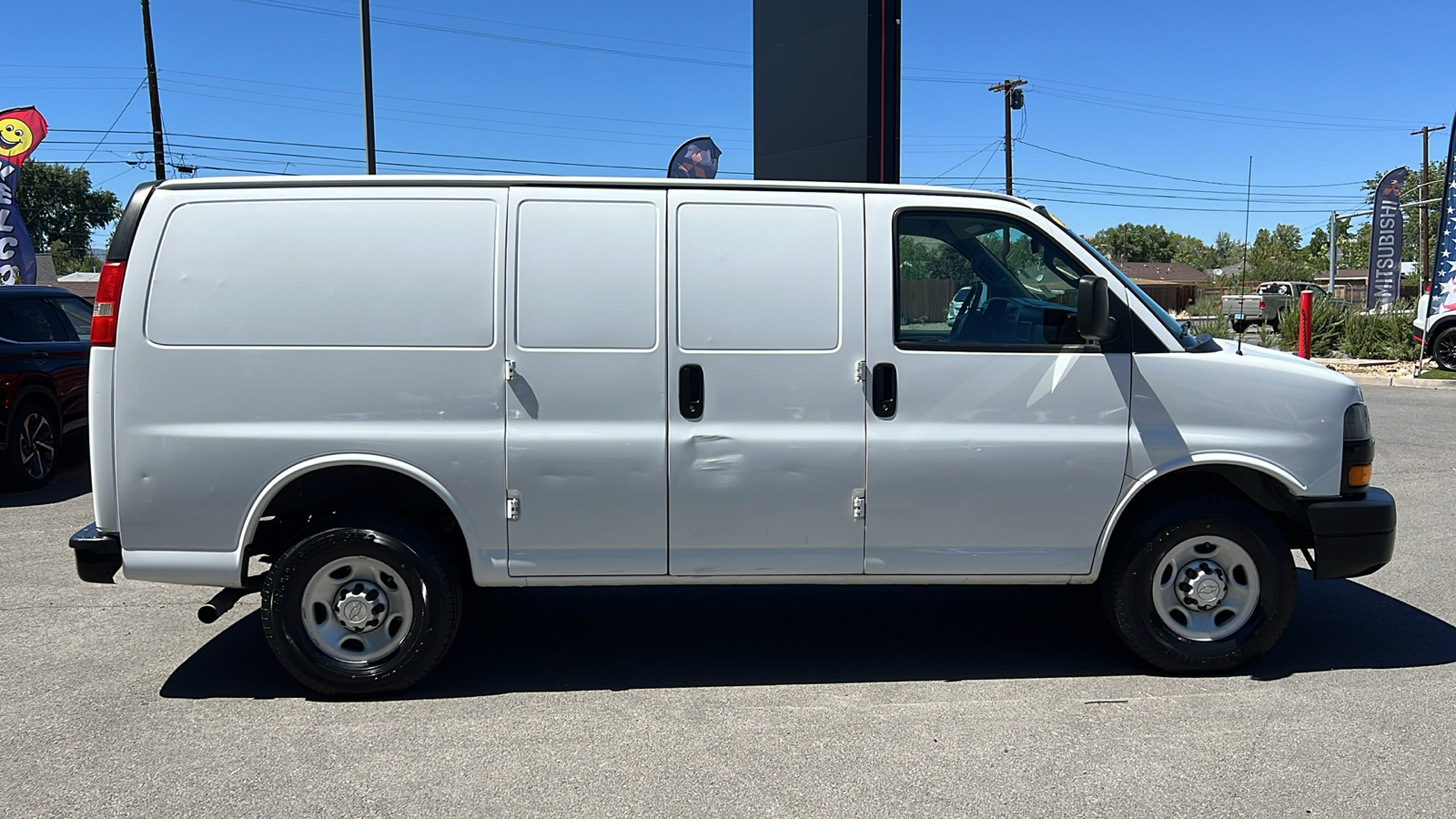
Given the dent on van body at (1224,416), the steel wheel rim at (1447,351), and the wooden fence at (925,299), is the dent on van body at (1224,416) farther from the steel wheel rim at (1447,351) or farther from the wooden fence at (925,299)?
the steel wheel rim at (1447,351)

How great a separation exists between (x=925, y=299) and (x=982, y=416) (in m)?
0.54

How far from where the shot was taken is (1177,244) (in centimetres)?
14250

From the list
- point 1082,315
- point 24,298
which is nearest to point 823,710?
point 1082,315

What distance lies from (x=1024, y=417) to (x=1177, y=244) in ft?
496

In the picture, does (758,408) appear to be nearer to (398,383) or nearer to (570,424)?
(570,424)

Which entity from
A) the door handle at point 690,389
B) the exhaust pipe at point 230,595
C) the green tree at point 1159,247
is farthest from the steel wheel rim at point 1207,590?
the green tree at point 1159,247

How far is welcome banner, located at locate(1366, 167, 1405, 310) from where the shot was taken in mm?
29234

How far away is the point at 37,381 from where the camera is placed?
30.0ft

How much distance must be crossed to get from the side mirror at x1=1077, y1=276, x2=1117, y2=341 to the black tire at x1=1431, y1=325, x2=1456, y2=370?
667 inches

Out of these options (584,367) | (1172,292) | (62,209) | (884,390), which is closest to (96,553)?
(584,367)

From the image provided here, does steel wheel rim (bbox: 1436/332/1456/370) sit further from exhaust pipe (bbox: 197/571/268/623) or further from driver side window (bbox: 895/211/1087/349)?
exhaust pipe (bbox: 197/571/268/623)

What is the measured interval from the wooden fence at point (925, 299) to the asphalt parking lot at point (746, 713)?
5.08ft

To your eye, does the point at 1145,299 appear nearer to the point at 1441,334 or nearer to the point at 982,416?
the point at 982,416

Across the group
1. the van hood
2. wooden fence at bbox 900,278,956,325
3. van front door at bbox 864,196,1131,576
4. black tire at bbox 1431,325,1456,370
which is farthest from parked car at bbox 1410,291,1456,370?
wooden fence at bbox 900,278,956,325
